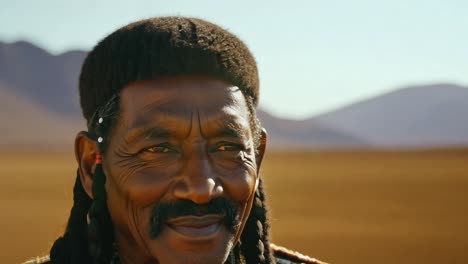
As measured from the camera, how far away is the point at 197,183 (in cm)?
253

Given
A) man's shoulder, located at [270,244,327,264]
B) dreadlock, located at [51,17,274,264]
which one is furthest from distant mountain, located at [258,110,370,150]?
dreadlock, located at [51,17,274,264]

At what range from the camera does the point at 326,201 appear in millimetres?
19062

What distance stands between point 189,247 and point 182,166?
0.29 m

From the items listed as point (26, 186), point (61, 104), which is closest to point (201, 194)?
point (26, 186)

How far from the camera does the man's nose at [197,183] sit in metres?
2.52

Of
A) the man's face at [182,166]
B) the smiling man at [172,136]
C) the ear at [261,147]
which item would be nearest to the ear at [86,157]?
the smiling man at [172,136]

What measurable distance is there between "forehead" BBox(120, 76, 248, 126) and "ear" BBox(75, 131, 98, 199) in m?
0.26

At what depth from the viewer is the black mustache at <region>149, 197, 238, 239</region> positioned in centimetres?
255

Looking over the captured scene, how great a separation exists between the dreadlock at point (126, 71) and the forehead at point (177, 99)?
31 mm

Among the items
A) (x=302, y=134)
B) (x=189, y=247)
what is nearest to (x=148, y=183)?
(x=189, y=247)

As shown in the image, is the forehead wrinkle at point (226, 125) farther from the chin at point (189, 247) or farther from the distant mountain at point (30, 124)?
the distant mountain at point (30, 124)

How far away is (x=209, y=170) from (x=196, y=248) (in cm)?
29

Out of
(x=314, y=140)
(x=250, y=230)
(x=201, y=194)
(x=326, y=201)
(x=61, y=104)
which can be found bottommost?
(x=314, y=140)

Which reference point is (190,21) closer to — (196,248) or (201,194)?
(201,194)
